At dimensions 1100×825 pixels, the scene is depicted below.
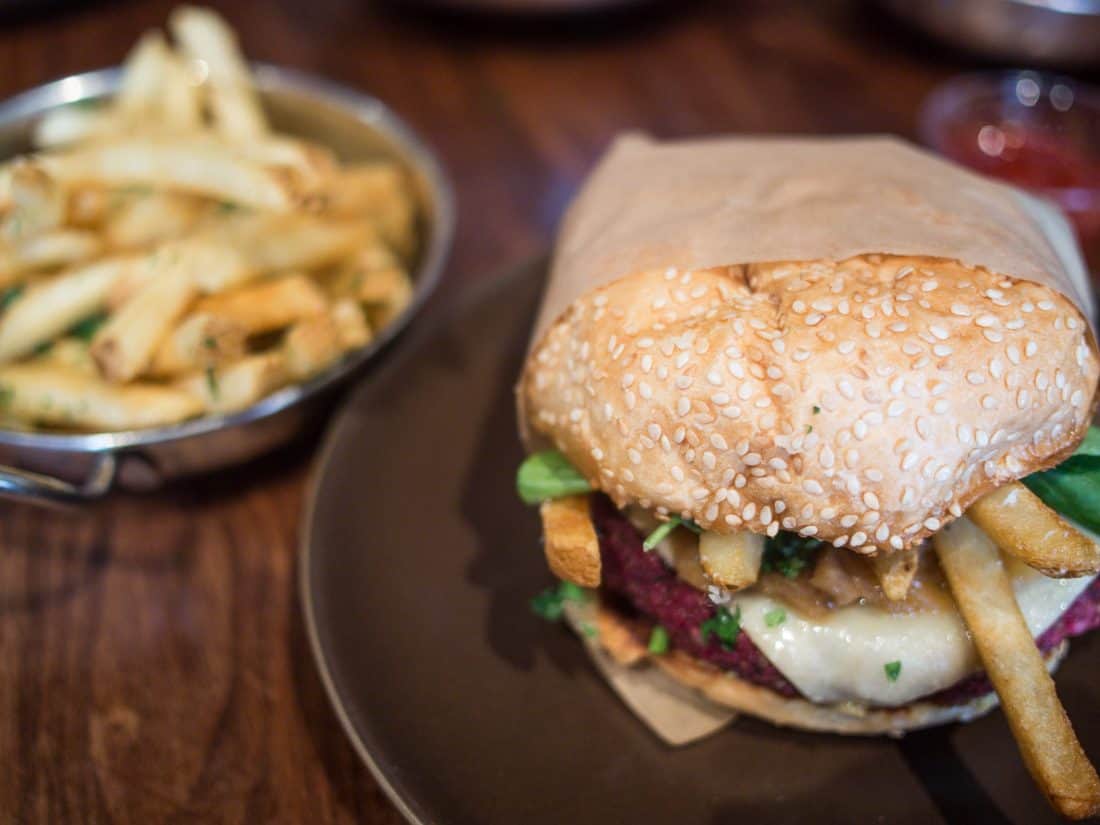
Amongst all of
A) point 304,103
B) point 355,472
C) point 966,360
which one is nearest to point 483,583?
point 355,472

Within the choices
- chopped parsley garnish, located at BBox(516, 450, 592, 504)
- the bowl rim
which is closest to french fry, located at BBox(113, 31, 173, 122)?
the bowl rim

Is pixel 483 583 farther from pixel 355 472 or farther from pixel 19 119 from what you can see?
pixel 19 119

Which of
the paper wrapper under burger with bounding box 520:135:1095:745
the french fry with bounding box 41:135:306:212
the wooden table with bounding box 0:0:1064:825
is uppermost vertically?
the paper wrapper under burger with bounding box 520:135:1095:745

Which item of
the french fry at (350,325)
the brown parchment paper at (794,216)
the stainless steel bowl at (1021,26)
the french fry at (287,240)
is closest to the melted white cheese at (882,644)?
the brown parchment paper at (794,216)

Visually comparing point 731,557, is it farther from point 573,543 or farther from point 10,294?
point 10,294

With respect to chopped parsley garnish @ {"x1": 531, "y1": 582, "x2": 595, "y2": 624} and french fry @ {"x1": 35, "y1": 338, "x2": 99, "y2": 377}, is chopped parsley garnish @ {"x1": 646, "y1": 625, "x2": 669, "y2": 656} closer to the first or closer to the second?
chopped parsley garnish @ {"x1": 531, "y1": 582, "x2": 595, "y2": 624}

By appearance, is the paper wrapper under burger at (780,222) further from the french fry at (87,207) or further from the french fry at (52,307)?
the french fry at (87,207)

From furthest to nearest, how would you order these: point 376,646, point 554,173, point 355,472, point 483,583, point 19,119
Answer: point 554,173
point 19,119
point 355,472
point 483,583
point 376,646
